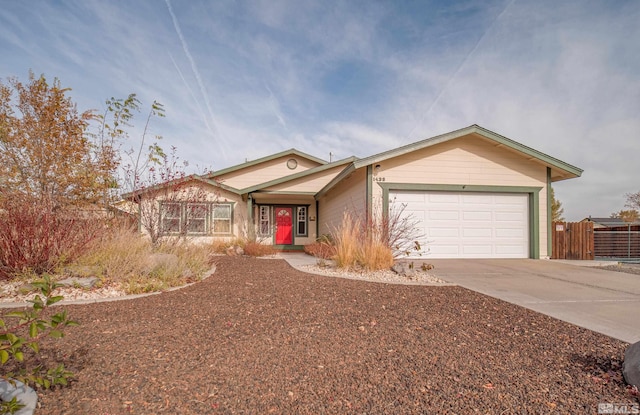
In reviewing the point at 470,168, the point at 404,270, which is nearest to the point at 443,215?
the point at 470,168

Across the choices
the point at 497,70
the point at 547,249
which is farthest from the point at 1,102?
the point at 547,249

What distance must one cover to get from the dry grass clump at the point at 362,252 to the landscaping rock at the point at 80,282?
187 inches

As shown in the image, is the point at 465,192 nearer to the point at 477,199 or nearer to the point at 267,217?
the point at 477,199

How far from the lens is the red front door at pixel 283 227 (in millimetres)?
16688

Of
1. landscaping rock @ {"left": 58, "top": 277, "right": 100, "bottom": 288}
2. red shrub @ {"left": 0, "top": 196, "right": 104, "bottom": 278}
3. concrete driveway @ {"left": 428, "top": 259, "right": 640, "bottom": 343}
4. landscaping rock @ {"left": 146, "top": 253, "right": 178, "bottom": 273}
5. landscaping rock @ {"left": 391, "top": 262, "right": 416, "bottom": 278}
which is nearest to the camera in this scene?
concrete driveway @ {"left": 428, "top": 259, "right": 640, "bottom": 343}

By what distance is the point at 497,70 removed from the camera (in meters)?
11.3

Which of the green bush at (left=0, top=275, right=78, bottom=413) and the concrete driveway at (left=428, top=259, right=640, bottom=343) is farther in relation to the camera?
the concrete driveway at (left=428, top=259, right=640, bottom=343)

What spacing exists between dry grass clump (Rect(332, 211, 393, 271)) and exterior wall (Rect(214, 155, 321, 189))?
10.2 metres

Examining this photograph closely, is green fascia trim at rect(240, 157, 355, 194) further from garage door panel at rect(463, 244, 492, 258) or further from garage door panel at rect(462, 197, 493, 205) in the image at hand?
garage door panel at rect(463, 244, 492, 258)

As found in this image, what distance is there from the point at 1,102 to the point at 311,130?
12.6 meters

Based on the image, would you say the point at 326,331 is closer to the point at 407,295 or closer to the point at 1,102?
A: the point at 407,295

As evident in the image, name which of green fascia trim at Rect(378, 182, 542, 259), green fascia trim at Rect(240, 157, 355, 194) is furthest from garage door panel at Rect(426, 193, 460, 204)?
green fascia trim at Rect(240, 157, 355, 194)

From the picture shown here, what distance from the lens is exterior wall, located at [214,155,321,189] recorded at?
17.2m

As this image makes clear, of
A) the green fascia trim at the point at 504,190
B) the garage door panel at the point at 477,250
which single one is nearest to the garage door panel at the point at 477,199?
the green fascia trim at the point at 504,190
